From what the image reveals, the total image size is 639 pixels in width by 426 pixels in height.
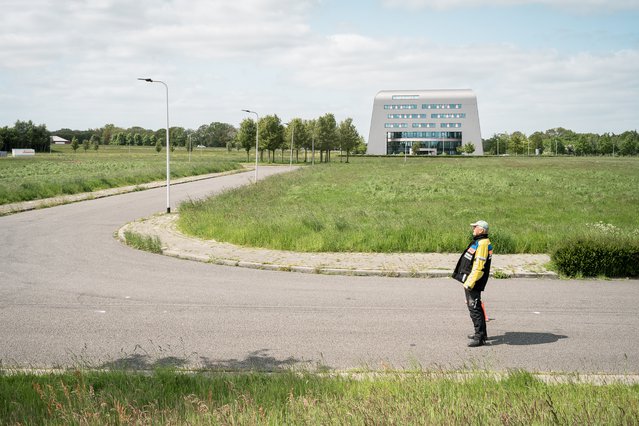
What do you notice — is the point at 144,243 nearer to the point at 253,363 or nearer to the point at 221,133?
the point at 253,363

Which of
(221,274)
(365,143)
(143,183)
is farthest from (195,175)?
(365,143)

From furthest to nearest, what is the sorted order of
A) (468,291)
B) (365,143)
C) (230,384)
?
(365,143) → (468,291) → (230,384)

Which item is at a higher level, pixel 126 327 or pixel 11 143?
pixel 11 143

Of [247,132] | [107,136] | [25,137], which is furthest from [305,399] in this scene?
[107,136]

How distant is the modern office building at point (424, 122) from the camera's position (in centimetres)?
12125

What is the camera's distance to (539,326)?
7641 mm

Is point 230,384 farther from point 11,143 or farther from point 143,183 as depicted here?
point 11,143

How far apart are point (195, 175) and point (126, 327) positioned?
43.7 m

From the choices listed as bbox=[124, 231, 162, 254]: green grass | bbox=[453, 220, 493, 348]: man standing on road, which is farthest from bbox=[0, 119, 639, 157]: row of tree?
bbox=[453, 220, 493, 348]: man standing on road

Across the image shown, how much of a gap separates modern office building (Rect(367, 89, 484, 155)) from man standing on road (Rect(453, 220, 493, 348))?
377ft

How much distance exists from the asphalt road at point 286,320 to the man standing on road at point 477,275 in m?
0.24

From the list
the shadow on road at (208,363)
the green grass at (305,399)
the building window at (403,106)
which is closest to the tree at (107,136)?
the building window at (403,106)

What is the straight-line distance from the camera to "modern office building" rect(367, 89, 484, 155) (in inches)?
4774

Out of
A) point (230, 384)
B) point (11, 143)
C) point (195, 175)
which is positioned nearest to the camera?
point (230, 384)
